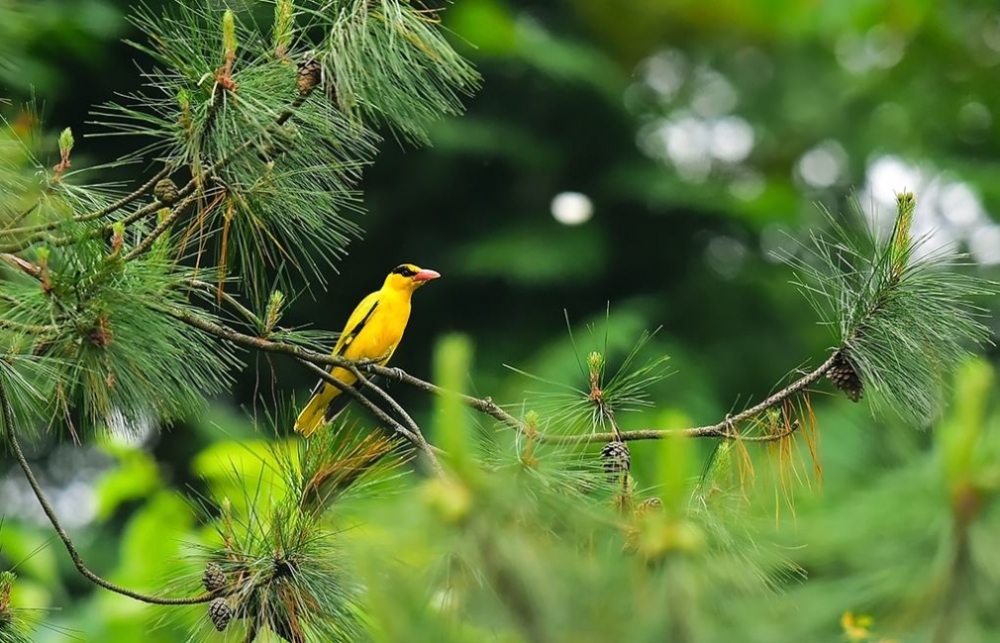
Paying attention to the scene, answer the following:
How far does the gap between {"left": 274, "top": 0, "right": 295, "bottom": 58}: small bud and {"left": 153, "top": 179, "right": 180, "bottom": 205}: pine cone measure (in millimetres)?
276

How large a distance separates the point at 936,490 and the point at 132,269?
131 cm

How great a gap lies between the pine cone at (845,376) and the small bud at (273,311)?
93cm

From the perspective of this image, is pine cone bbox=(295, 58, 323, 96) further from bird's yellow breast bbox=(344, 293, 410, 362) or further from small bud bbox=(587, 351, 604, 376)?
bird's yellow breast bbox=(344, 293, 410, 362)

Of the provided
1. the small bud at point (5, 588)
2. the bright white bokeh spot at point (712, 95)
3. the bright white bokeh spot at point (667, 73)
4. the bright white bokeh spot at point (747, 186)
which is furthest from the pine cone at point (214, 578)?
the bright white bokeh spot at point (712, 95)

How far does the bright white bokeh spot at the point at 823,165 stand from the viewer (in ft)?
32.1

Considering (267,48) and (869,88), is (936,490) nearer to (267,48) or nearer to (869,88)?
(267,48)

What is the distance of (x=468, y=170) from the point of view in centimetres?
841

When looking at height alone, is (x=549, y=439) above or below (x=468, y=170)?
above

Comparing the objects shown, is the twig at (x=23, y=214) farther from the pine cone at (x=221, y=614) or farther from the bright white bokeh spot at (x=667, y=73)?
the bright white bokeh spot at (x=667, y=73)

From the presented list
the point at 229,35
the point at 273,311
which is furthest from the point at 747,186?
the point at 229,35

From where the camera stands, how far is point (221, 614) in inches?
90.2

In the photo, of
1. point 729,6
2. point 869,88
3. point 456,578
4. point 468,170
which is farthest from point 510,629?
point 869,88

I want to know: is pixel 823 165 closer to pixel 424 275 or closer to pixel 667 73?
pixel 667 73

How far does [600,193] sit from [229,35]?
6231 millimetres
